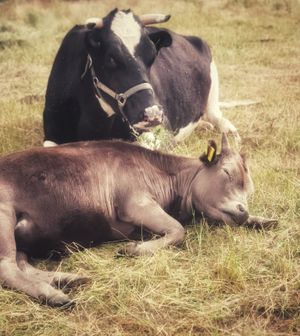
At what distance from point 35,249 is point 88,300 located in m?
0.76

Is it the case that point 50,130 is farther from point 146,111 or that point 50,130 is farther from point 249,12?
point 249,12

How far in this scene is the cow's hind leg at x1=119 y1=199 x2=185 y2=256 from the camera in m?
4.43

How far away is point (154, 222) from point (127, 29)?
2.60m

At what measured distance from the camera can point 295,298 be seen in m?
3.68

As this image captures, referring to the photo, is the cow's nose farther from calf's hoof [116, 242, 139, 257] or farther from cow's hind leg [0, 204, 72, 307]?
cow's hind leg [0, 204, 72, 307]

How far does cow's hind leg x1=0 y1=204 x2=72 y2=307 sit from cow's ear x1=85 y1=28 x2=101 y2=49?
2843mm

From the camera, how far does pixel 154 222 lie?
4.53 metres

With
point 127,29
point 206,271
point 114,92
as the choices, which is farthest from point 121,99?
point 206,271

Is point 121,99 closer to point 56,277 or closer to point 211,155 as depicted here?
point 211,155

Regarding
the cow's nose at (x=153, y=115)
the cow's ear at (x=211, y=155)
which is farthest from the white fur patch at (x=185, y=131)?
the cow's ear at (x=211, y=155)

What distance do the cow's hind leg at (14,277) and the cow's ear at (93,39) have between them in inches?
112

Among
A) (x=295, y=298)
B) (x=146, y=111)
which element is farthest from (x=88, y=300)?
(x=146, y=111)

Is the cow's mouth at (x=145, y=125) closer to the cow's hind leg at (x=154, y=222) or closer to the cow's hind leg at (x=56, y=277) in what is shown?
the cow's hind leg at (x=154, y=222)

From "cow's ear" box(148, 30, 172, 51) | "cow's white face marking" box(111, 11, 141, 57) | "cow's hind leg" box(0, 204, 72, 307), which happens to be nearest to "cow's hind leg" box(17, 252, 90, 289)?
"cow's hind leg" box(0, 204, 72, 307)
